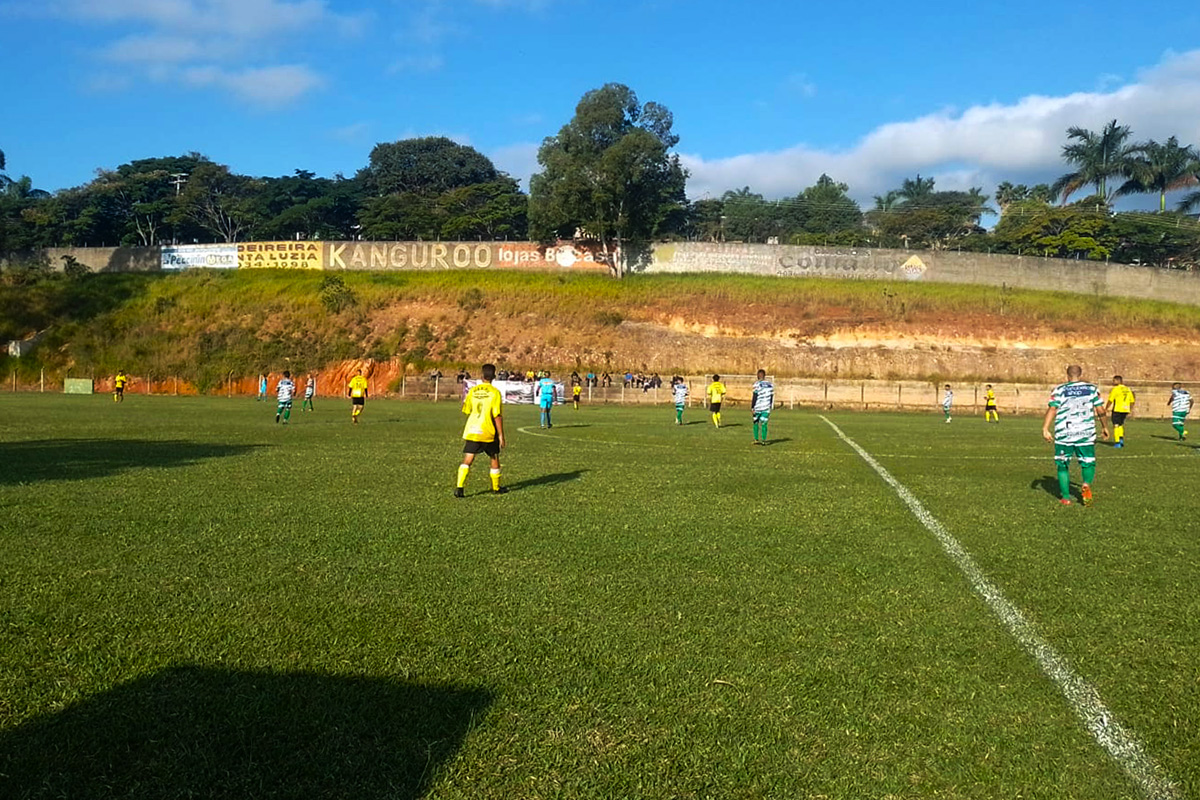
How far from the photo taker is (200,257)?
69000 millimetres

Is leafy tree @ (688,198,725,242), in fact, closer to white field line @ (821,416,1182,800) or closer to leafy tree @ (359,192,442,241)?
leafy tree @ (359,192,442,241)

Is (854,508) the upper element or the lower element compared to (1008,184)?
lower

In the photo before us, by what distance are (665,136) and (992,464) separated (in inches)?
1877

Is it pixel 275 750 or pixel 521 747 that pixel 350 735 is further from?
pixel 521 747

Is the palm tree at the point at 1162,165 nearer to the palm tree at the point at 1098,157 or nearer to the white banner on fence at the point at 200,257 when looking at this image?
the palm tree at the point at 1098,157

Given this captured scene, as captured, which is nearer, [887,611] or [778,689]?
[778,689]

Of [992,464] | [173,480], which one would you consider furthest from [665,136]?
[173,480]

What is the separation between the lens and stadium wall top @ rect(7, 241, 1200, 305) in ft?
207

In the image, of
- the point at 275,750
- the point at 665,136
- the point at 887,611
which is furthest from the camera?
the point at 665,136

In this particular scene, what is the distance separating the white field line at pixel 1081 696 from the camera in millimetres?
4277

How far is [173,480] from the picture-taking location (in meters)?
13.6

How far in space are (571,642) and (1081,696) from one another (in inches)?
113

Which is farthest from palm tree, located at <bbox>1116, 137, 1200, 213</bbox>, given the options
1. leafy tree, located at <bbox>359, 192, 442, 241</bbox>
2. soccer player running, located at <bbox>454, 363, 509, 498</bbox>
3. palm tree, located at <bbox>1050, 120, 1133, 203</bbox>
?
soccer player running, located at <bbox>454, 363, 509, 498</bbox>

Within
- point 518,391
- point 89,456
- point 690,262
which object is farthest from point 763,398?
point 690,262
